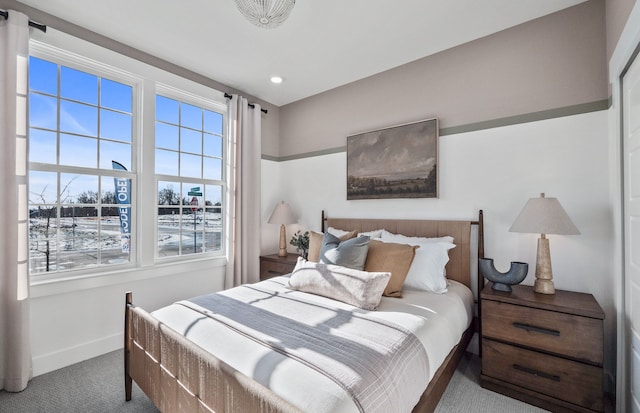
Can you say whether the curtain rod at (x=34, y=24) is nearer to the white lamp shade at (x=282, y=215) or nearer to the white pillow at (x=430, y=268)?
the white lamp shade at (x=282, y=215)

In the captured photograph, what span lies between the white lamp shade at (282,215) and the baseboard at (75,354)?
76.3 inches

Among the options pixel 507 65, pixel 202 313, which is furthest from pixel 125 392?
pixel 507 65

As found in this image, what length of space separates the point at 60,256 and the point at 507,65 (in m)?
4.15

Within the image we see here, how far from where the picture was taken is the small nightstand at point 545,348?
5.67ft

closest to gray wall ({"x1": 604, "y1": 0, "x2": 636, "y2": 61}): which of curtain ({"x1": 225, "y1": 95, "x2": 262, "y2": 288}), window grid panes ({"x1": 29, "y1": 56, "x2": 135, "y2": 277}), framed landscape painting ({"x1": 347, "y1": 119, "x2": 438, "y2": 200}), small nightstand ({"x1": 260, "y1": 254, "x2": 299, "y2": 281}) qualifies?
framed landscape painting ({"x1": 347, "y1": 119, "x2": 438, "y2": 200})

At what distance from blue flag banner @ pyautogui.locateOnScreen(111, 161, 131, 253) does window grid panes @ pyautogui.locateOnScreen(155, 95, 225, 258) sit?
0.27m

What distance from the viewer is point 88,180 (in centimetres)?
261

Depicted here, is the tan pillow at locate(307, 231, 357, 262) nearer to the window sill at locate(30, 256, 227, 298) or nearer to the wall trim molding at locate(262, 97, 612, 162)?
the window sill at locate(30, 256, 227, 298)

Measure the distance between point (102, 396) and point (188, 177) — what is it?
6.86ft

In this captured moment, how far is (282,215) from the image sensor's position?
3.76 meters

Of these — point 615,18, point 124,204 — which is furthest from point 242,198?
point 615,18

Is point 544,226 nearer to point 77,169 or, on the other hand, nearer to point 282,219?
point 282,219

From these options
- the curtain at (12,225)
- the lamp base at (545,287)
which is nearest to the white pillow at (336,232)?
the lamp base at (545,287)

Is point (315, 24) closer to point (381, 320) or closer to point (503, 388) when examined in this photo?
point (381, 320)
